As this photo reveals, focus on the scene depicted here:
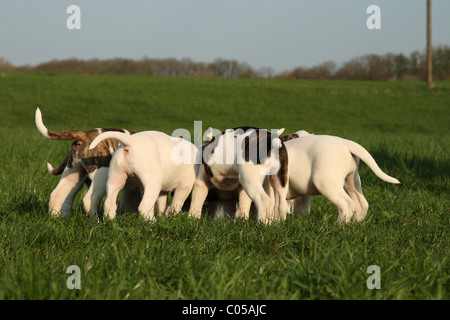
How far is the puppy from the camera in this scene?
495 cm

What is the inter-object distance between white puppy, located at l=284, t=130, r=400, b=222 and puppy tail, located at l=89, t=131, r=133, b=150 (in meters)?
1.70

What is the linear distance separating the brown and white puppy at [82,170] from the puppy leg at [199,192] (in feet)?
2.21

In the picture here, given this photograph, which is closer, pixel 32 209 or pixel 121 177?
pixel 121 177

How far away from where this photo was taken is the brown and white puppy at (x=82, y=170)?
5000 millimetres

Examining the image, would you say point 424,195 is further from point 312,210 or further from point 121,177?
point 121,177

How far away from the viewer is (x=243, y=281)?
10.5ft

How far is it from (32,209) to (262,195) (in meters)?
2.80

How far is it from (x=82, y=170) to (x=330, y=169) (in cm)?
266

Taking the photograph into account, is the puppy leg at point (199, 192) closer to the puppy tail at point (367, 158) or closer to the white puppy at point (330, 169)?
the white puppy at point (330, 169)

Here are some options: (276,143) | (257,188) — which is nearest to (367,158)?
(276,143)

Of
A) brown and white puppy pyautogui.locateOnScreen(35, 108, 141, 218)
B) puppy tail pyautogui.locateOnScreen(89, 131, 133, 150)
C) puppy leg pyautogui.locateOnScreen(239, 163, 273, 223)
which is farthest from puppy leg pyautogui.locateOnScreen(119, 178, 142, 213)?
puppy leg pyautogui.locateOnScreen(239, 163, 273, 223)

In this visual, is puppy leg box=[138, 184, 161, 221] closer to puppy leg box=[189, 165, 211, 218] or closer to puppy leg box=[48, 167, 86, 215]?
puppy leg box=[189, 165, 211, 218]
